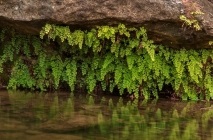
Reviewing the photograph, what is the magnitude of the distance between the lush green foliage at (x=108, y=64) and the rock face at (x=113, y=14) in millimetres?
414

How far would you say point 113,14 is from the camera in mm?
9484

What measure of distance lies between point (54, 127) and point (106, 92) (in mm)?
5125

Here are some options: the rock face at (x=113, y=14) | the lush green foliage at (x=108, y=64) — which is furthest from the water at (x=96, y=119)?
the rock face at (x=113, y=14)

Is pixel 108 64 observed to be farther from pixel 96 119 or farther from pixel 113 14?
pixel 96 119

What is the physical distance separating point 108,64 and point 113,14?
1.57m

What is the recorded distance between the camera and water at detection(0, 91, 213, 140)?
5613mm

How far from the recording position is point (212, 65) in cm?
1085

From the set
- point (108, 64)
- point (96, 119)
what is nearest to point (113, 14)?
point (108, 64)

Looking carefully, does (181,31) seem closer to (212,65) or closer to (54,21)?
(212,65)

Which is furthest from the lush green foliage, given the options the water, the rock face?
the water

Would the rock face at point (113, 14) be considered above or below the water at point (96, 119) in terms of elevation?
above

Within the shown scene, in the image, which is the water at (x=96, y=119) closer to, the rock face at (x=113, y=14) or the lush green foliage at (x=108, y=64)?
the lush green foliage at (x=108, y=64)

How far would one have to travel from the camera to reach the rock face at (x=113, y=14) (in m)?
9.38

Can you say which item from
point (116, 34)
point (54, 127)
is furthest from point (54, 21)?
point (54, 127)
